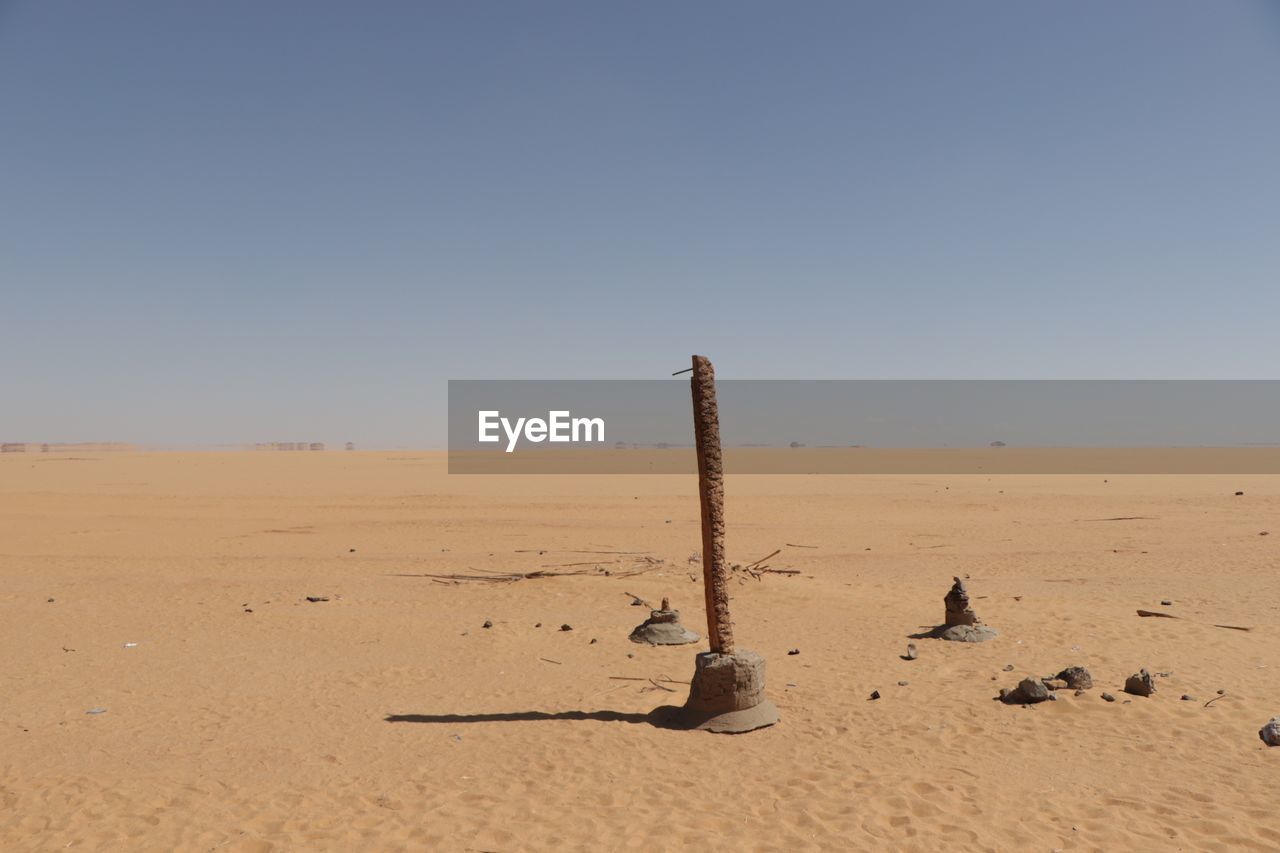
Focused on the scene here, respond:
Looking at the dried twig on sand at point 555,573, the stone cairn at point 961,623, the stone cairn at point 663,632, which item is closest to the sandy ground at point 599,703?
the dried twig on sand at point 555,573

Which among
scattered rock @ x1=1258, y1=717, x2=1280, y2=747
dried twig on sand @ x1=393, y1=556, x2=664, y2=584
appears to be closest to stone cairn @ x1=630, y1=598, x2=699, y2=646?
dried twig on sand @ x1=393, y1=556, x2=664, y2=584

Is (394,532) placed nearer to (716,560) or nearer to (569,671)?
(569,671)

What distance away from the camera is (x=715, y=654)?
9.06 meters

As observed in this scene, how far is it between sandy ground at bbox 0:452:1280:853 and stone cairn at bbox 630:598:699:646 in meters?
0.38

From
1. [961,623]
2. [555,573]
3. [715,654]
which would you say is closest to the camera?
[715,654]

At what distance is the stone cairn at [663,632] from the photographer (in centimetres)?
1304

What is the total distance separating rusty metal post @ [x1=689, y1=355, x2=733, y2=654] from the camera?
347 inches

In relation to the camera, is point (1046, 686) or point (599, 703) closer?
point (1046, 686)

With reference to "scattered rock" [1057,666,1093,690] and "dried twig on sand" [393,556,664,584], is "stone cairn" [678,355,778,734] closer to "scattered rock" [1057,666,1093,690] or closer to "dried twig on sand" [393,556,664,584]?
A: "scattered rock" [1057,666,1093,690]

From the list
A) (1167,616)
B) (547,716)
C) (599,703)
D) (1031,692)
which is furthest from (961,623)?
(547,716)

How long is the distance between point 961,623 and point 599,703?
6.42 m

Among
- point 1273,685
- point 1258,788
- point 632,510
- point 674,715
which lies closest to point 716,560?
point 674,715

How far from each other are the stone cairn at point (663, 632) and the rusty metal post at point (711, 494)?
4.00 m

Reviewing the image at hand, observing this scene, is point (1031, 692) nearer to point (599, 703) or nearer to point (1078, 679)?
point (1078, 679)
